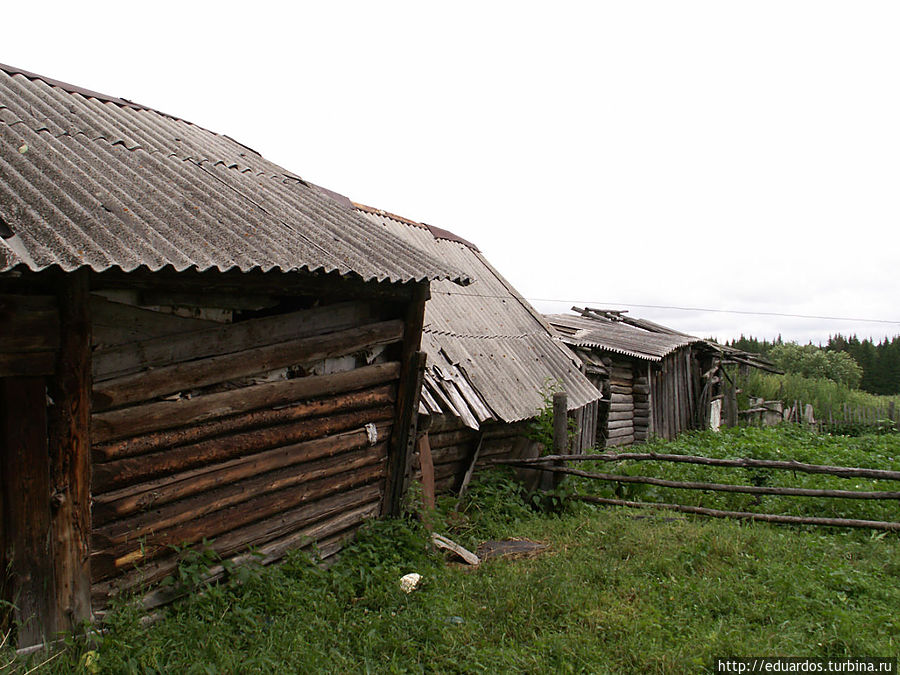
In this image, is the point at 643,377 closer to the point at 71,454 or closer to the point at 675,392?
the point at 675,392

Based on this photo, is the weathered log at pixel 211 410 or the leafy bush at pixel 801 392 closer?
the weathered log at pixel 211 410

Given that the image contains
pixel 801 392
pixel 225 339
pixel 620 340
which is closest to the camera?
pixel 225 339

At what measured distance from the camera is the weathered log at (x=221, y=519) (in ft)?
11.9

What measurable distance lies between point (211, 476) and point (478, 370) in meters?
4.40

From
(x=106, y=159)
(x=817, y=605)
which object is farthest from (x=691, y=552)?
(x=106, y=159)

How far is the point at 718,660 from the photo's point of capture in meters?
3.69

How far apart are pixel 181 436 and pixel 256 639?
1354 millimetres

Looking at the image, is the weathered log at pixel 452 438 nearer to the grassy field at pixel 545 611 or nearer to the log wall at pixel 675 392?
the grassy field at pixel 545 611

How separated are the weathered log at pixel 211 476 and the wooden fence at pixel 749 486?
120 inches

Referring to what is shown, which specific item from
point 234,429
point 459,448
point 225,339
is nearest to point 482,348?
point 459,448

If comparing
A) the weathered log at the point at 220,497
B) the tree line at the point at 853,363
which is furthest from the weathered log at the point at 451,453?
the tree line at the point at 853,363

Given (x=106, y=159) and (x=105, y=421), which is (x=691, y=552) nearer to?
(x=105, y=421)

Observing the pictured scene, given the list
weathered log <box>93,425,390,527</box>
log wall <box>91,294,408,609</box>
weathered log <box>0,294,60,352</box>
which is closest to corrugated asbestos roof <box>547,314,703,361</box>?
log wall <box>91,294,408,609</box>

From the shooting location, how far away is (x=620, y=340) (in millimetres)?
14508
